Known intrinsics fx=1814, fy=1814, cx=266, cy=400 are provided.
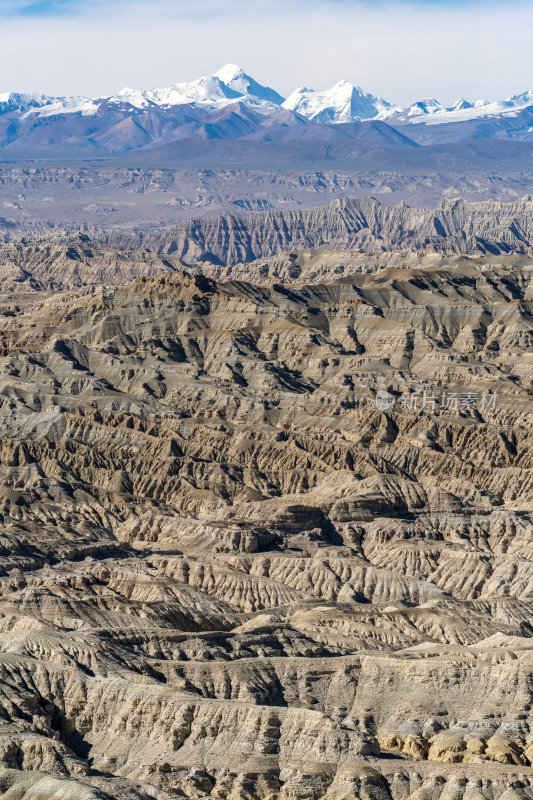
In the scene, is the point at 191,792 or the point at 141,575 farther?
the point at 141,575

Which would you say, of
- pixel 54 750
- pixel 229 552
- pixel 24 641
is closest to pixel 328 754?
pixel 54 750

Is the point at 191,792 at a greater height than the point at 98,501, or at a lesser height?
greater

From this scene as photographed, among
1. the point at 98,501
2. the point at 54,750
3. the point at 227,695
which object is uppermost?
the point at 54,750

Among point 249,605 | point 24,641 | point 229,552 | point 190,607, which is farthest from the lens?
point 229,552

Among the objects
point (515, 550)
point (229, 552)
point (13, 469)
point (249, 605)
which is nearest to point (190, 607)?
point (249, 605)

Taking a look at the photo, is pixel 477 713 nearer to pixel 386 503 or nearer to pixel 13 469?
pixel 386 503

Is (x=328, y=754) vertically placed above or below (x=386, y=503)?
above

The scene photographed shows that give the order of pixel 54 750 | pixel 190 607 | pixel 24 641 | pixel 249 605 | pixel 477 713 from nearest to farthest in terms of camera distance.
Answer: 1. pixel 54 750
2. pixel 477 713
3. pixel 24 641
4. pixel 190 607
5. pixel 249 605

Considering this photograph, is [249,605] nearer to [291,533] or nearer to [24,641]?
[291,533]

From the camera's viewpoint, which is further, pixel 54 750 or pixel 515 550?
pixel 515 550
